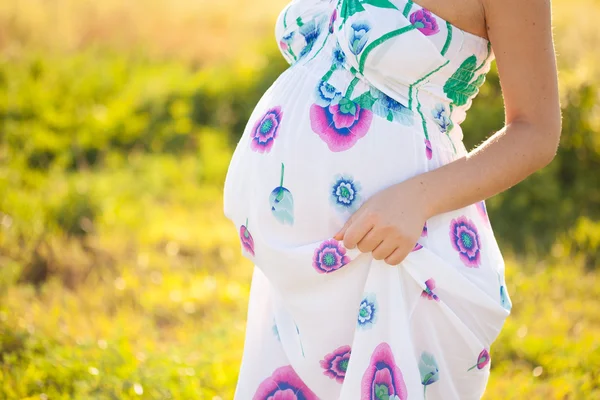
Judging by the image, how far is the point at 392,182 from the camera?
127 cm

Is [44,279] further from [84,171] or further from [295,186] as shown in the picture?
[295,186]

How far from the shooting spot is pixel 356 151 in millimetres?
1260

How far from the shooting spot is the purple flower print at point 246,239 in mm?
1362

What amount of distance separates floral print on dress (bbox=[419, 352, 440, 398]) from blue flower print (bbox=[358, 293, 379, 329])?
0.43 feet

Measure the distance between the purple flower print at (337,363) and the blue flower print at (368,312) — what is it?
0.11 meters

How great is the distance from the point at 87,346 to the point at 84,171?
258cm

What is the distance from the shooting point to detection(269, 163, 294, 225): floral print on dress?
4.25ft

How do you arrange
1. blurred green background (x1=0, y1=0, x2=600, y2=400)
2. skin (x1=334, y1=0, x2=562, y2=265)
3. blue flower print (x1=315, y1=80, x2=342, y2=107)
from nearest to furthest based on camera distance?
1. skin (x1=334, y1=0, x2=562, y2=265)
2. blue flower print (x1=315, y1=80, x2=342, y2=107)
3. blurred green background (x1=0, y1=0, x2=600, y2=400)

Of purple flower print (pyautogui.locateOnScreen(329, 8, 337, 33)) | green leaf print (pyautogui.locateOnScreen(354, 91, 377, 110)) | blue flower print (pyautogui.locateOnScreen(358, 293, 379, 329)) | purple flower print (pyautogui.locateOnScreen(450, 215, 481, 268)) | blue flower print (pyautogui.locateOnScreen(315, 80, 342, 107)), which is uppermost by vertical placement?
purple flower print (pyautogui.locateOnScreen(329, 8, 337, 33))

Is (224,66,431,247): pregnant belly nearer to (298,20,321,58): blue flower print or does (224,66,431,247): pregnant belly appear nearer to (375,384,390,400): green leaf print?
(298,20,321,58): blue flower print

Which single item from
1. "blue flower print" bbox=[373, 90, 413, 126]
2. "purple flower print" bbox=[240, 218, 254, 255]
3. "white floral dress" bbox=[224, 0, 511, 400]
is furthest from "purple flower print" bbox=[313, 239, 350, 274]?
"blue flower print" bbox=[373, 90, 413, 126]

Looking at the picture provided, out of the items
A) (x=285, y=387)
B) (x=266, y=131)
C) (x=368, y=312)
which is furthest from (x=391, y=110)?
(x=285, y=387)

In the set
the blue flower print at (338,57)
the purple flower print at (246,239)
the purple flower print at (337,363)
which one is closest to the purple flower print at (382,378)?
the purple flower print at (337,363)

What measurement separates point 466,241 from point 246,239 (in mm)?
449
